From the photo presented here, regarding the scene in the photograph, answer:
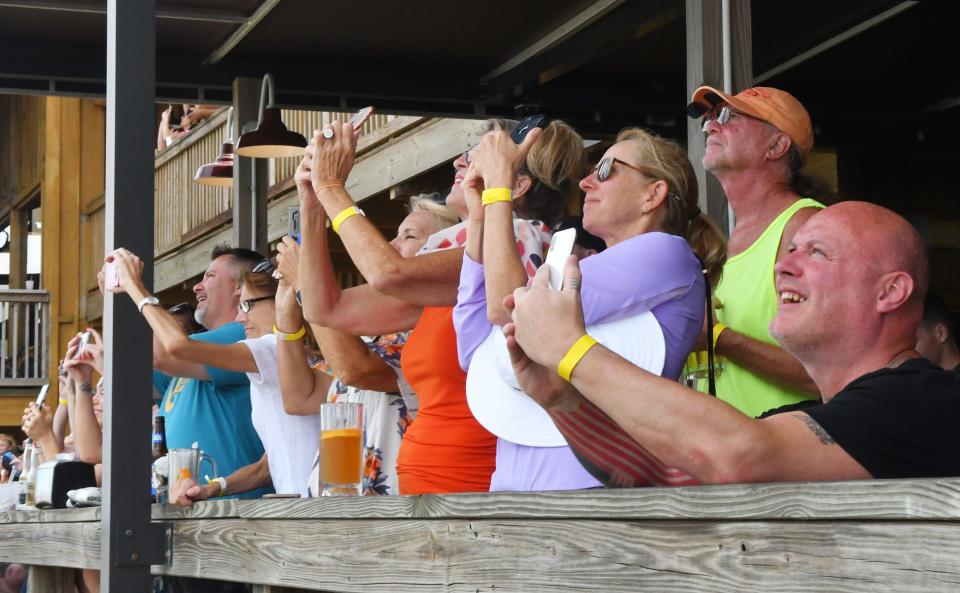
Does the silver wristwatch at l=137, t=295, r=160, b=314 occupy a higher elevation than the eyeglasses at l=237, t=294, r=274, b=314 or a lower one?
lower

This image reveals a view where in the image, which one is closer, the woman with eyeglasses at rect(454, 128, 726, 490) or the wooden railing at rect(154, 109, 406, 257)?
the woman with eyeglasses at rect(454, 128, 726, 490)

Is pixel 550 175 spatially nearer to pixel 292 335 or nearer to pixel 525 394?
pixel 525 394

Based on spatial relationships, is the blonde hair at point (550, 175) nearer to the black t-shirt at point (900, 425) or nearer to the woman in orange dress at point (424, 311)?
the woman in orange dress at point (424, 311)

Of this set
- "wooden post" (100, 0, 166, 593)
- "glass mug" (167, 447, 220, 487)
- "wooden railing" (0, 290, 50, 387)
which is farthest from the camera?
"wooden railing" (0, 290, 50, 387)

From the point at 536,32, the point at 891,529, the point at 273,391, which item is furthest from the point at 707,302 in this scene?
the point at 536,32

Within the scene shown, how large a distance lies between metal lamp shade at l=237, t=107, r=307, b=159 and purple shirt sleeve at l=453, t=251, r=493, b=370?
12.3ft

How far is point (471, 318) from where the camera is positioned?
2.69 meters

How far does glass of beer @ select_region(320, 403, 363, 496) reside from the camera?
290 centimetres

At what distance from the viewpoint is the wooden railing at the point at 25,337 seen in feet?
58.1

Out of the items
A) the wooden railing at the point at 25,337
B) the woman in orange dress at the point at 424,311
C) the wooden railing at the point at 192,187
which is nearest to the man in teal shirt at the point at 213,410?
the woman in orange dress at the point at 424,311

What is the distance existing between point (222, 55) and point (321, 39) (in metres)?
0.58

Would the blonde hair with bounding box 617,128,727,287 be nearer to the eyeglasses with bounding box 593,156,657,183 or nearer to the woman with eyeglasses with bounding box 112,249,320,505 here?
the eyeglasses with bounding box 593,156,657,183

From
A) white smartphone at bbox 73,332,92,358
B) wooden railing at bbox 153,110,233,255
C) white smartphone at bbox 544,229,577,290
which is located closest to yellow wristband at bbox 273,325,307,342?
white smartphone at bbox 73,332,92,358

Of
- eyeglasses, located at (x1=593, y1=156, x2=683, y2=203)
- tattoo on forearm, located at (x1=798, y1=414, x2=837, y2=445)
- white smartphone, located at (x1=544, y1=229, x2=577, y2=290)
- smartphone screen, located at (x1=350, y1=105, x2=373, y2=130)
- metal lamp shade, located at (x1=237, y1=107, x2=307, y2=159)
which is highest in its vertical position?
metal lamp shade, located at (x1=237, y1=107, x2=307, y2=159)
